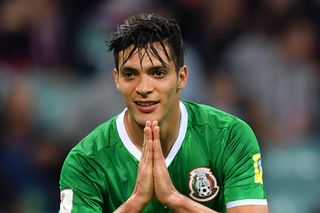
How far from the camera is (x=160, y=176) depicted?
4.93 m

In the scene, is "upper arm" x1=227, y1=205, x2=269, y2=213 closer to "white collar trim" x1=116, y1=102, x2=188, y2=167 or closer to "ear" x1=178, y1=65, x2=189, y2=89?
"white collar trim" x1=116, y1=102, x2=188, y2=167

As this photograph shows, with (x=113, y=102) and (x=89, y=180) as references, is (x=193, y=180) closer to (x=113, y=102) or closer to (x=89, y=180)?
(x=89, y=180)

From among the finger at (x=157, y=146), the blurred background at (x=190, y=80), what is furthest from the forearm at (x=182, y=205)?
the blurred background at (x=190, y=80)

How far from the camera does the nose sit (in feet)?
15.9

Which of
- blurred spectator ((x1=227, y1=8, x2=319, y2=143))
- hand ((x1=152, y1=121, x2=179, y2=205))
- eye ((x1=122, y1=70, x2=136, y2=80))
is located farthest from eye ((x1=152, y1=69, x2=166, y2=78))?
blurred spectator ((x1=227, y1=8, x2=319, y2=143))

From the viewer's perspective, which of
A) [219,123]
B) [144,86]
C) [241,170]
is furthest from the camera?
[219,123]

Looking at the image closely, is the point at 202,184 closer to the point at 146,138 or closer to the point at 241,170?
the point at 241,170

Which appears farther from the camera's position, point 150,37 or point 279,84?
point 279,84

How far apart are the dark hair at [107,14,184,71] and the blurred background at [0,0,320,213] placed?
3404 millimetres

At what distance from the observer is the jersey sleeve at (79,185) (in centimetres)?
508

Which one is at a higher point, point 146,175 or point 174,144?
point 174,144

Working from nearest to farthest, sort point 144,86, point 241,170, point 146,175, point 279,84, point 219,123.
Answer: point 144,86 < point 146,175 < point 241,170 < point 219,123 < point 279,84

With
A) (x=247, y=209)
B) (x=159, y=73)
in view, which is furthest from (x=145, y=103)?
(x=247, y=209)

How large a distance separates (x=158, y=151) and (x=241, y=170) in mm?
532
